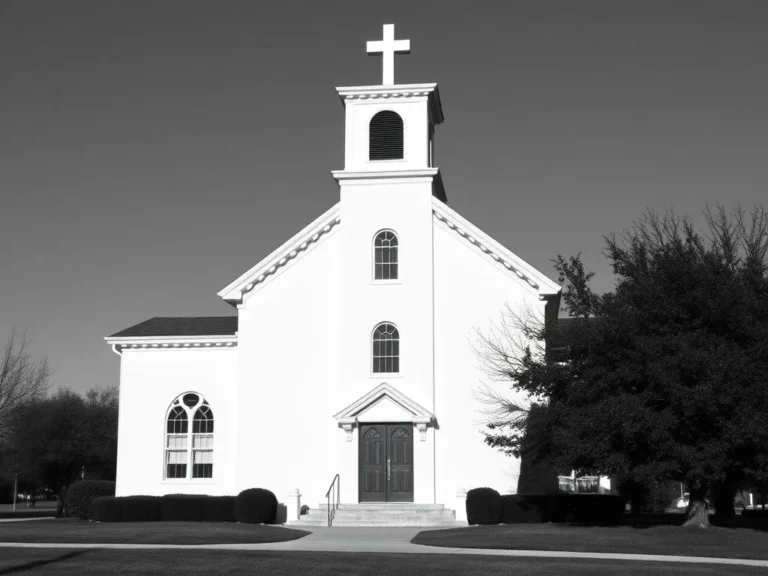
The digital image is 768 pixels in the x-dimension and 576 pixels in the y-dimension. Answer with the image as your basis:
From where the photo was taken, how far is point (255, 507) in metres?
28.9

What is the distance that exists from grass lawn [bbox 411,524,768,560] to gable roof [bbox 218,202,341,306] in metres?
10.9

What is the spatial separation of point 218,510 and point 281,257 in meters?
8.49

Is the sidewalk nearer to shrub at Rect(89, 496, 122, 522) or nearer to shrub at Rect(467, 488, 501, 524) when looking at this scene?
shrub at Rect(467, 488, 501, 524)

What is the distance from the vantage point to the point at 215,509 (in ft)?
96.4

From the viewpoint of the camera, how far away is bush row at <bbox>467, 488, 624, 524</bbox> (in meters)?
28.0

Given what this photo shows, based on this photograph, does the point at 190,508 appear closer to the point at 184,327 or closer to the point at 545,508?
the point at 184,327

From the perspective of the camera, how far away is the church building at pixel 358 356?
30.5 metres

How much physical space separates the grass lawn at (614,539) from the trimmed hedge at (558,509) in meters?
2.07

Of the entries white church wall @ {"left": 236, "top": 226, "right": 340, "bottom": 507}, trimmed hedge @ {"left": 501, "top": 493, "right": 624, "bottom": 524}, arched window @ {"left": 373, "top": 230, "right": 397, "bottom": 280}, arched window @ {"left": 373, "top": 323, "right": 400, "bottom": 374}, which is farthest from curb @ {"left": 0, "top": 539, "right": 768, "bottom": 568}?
arched window @ {"left": 373, "top": 230, "right": 397, "bottom": 280}

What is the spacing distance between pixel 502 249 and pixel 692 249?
744 centimetres

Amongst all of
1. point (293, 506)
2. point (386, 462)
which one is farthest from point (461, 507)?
point (293, 506)

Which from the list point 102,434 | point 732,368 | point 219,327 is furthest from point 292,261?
point 102,434

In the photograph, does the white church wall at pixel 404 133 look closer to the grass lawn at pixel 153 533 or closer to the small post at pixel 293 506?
the small post at pixel 293 506

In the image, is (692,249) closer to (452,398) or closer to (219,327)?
(452,398)
